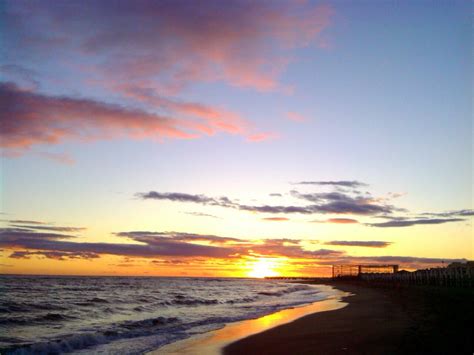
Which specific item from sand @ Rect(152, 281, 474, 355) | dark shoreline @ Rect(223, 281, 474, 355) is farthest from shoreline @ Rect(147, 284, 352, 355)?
dark shoreline @ Rect(223, 281, 474, 355)

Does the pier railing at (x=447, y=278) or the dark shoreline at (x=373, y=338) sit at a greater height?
the pier railing at (x=447, y=278)

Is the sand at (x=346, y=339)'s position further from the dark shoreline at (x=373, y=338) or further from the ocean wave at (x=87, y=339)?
the ocean wave at (x=87, y=339)

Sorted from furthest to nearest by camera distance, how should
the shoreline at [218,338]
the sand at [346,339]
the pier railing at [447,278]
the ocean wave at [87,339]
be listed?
1. the pier railing at [447,278]
2. the ocean wave at [87,339]
3. the shoreline at [218,338]
4. the sand at [346,339]

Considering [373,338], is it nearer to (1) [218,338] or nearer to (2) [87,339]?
(1) [218,338]

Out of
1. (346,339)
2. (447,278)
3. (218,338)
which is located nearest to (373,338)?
(346,339)

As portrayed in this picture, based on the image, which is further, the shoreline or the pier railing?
the pier railing

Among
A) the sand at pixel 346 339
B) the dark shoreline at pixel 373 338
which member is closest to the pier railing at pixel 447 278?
the sand at pixel 346 339

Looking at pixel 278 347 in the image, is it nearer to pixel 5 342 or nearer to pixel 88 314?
pixel 5 342

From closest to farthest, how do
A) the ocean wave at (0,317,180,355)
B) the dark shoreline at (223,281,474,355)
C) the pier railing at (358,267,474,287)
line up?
the dark shoreline at (223,281,474,355)
the ocean wave at (0,317,180,355)
the pier railing at (358,267,474,287)

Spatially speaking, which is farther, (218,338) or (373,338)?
(218,338)

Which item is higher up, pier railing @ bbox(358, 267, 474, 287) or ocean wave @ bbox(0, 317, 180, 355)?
pier railing @ bbox(358, 267, 474, 287)

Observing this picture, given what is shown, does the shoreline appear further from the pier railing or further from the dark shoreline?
the pier railing

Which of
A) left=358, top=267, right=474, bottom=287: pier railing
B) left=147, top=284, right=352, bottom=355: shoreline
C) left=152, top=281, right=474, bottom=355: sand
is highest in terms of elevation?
left=358, top=267, right=474, bottom=287: pier railing

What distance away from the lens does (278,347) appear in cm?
1609
